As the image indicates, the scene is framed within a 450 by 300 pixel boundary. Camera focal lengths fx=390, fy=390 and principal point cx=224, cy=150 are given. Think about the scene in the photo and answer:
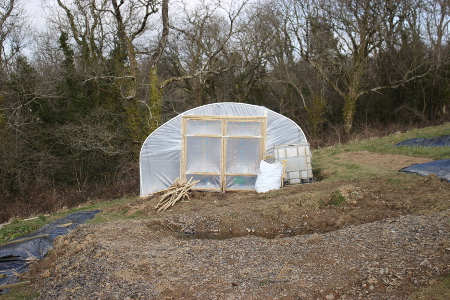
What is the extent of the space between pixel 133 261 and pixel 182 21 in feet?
58.8

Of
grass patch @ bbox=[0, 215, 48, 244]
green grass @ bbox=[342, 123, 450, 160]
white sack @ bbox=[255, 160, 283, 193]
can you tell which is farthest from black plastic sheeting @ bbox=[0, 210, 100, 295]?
green grass @ bbox=[342, 123, 450, 160]

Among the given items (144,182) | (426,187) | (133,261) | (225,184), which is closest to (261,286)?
(133,261)

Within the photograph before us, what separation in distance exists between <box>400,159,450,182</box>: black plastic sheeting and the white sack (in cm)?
326

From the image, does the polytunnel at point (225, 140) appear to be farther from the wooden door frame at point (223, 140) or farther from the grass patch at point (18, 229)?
the grass patch at point (18, 229)

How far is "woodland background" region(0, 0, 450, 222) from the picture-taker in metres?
16.6

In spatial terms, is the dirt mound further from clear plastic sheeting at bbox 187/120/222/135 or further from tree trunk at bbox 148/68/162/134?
tree trunk at bbox 148/68/162/134

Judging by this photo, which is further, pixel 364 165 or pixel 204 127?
pixel 204 127

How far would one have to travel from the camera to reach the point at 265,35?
912 inches

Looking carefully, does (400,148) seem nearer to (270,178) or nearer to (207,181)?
(270,178)

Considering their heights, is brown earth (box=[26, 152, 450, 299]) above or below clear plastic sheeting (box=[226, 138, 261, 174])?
below

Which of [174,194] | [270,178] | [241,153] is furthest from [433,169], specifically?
[174,194]

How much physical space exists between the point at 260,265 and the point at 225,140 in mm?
6726

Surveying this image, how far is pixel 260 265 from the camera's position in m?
5.32

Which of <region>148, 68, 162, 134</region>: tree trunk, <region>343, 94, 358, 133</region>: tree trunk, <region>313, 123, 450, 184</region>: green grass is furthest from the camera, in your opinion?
<region>343, 94, 358, 133</region>: tree trunk
